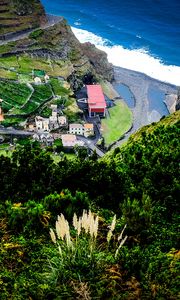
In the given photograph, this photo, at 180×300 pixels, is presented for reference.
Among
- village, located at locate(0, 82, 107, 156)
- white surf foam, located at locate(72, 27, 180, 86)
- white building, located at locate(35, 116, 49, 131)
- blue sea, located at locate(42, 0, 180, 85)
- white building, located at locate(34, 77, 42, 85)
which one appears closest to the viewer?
village, located at locate(0, 82, 107, 156)

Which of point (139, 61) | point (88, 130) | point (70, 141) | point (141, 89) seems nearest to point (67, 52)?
point (141, 89)

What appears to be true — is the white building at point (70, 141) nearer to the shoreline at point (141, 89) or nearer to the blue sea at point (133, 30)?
the shoreline at point (141, 89)

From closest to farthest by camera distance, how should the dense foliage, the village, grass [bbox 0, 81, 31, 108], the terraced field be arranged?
the dense foliage
the village
the terraced field
grass [bbox 0, 81, 31, 108]

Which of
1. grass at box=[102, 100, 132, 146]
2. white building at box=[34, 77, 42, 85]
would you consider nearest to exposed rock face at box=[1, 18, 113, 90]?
white building at box=[34, 77, 42, 85]

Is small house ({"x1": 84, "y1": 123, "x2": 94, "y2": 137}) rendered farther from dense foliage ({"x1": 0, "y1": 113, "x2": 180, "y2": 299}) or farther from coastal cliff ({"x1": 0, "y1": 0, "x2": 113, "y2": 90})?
dense foliage ({"x1": 0, "y1": 113, "x2": 180, "y2": 299})

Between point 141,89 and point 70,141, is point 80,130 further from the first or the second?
point 141,89

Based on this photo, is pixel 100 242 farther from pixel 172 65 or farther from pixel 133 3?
pixel 133 3

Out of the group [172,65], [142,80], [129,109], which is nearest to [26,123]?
[129,109]

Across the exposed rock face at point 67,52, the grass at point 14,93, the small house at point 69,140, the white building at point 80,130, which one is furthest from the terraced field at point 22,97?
the small house at point 69,140
